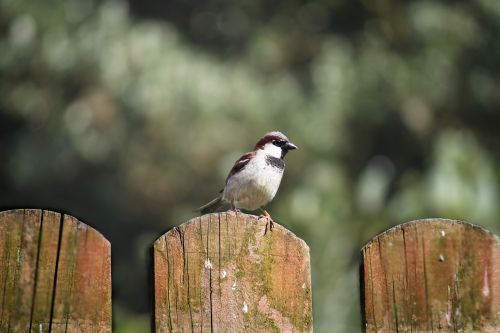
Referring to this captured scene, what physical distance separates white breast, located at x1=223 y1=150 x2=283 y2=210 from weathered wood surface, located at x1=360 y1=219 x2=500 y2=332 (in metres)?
1.76

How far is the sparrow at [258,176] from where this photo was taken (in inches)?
144

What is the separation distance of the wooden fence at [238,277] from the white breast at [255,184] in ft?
5.78

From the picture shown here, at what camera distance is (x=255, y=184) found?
11.9 feet

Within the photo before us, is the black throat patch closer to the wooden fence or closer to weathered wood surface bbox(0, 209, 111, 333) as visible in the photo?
the wooden fence

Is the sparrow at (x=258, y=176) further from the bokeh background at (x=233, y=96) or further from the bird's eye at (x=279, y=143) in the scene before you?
the bokeh background at (x=233, y=96)

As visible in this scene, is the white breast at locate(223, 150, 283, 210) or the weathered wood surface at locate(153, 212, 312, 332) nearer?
the weathered wood surface at locate(153, 212, 312, 332)

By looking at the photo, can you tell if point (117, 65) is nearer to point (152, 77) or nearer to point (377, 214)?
point (152, 77)

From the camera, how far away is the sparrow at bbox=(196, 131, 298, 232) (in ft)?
12.0

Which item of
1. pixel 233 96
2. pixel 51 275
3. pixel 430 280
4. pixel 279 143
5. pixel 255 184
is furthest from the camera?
pixel 233 96

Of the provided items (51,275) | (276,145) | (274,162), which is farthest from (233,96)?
(51,275)

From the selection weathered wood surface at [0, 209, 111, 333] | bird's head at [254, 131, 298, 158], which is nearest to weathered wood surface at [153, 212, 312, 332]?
weathered wood surface at [0, 209, 111, 333]

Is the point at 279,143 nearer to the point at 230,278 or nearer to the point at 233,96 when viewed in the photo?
the point at 230,278

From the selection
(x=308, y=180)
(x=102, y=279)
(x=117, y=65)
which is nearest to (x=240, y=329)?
(x=102, y=279)

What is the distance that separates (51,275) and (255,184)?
191cm
